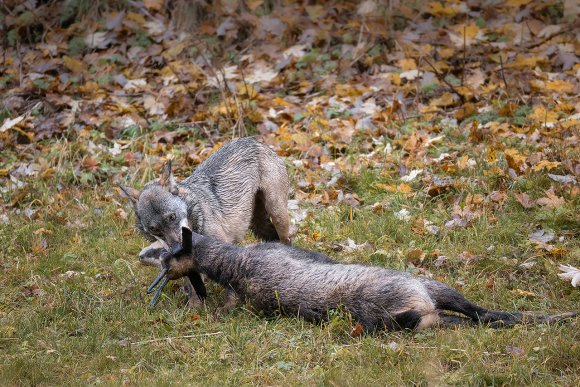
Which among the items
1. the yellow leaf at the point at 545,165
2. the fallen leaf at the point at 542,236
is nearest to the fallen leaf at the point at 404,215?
the fallen leaf at the point at 542,236

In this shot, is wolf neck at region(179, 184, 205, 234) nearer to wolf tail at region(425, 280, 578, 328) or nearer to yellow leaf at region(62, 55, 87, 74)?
wolf tail at region(425, 280, 578, 328)

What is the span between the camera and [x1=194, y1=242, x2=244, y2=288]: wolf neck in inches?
253

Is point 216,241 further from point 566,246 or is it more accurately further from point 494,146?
point 494,146

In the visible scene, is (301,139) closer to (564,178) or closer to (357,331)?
(564,178)

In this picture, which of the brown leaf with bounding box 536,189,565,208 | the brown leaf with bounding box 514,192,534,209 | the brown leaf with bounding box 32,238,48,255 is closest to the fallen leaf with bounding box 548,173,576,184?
→ the brown leaf with bounding box 536,189,565,208

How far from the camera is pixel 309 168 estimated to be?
32.5 feet

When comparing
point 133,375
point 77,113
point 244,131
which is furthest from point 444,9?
point 133,375

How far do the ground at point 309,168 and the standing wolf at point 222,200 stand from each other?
0.40 m

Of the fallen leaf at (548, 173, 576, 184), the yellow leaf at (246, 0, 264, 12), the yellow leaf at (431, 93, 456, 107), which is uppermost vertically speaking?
the yellow leaf at (246, 0, 264, 12)

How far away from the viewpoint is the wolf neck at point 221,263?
6.42m

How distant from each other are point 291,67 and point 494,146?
485cm

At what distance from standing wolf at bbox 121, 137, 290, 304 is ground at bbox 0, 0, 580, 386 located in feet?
1.32

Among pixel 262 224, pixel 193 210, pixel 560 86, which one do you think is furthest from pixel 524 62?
pixel 193 210

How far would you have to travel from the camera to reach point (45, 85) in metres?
12.7
